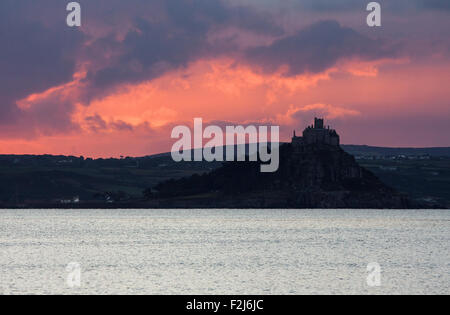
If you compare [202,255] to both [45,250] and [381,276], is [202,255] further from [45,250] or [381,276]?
[381,276]

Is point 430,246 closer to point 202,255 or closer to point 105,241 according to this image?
point 202,255

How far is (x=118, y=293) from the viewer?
63500 mm

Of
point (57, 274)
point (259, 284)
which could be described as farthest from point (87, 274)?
point (259, 284)

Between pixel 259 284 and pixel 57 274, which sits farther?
pixel 57 274

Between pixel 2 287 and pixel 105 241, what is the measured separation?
6344 centimetres

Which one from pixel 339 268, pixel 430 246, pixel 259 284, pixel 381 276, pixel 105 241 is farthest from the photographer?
pixel 105 241

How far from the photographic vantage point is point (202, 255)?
99938mm
